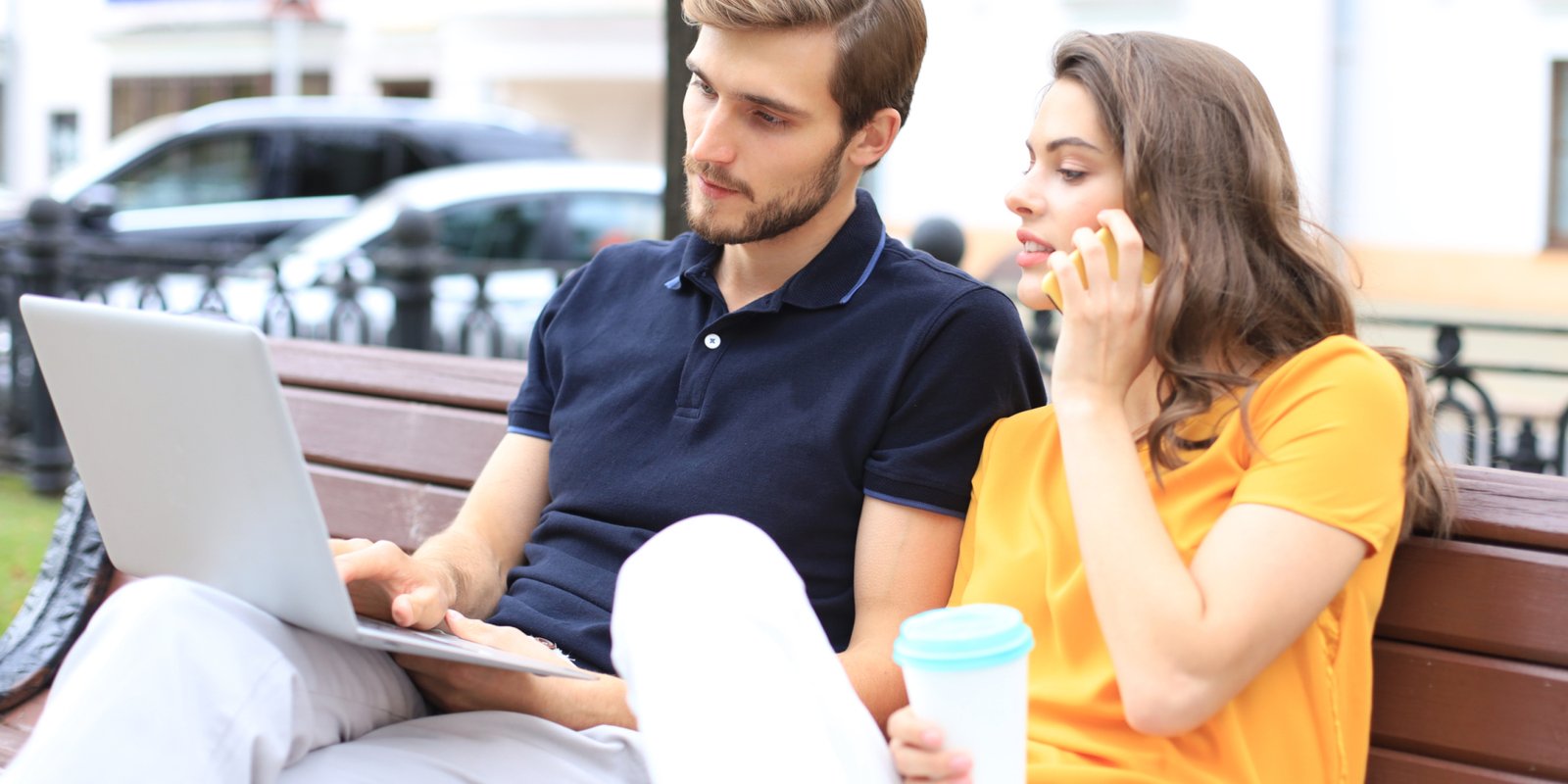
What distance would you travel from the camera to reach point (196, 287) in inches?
312

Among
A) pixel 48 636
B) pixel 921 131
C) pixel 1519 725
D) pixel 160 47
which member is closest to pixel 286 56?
pixel 160 47

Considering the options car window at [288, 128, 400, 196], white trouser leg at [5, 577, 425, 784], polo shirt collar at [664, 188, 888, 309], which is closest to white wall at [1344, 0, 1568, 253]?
car window at [288, 128, 400, 196]

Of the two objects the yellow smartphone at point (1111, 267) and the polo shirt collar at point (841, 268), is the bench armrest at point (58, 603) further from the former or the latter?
the yellow smartphone at point (1111, 267)

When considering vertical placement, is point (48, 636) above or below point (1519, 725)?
below

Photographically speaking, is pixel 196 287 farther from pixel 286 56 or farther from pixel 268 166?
pixel 286 56

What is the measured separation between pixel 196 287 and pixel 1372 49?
29.5ft

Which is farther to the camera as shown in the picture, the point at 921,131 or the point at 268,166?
the point at 921,131

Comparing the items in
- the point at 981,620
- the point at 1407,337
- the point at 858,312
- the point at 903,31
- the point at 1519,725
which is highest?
the point at 903,31

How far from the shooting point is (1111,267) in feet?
6.67

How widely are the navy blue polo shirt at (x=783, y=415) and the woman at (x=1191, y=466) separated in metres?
0.20

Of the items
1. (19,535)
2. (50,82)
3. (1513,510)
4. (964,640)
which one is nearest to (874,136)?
(1513,510)

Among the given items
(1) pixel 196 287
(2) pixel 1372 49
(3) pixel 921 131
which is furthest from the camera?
(3) pixel 921 131

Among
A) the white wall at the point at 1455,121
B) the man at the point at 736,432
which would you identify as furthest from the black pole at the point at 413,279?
the white wall at the point at 1455,121

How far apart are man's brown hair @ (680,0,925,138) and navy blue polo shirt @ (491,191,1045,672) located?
195mm
